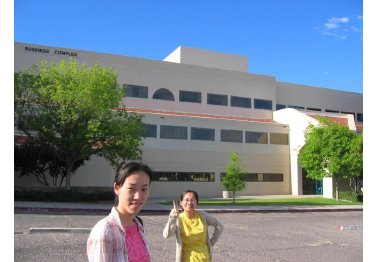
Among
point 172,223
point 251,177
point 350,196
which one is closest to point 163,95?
point 251,177

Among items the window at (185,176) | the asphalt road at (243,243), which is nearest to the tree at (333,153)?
the window at (185,176)

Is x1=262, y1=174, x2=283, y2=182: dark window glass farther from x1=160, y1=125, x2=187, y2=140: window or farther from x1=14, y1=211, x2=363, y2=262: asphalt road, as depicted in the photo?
x1=14, y1=211, x2=363, y2=262: asphalt road

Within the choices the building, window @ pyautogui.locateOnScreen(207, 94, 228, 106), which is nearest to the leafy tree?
the building

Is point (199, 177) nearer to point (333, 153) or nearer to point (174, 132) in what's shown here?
point (174, 132)

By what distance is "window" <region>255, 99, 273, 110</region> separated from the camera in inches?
1645

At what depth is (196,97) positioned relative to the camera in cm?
3953

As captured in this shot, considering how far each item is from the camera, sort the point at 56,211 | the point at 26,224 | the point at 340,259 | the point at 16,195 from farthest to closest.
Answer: the point at 16,195 → the point at 56,211 → the point at 26,224 → the point at 340,259

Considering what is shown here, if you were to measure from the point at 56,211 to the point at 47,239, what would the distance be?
8836 mm

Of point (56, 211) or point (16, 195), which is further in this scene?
point (16, 195)

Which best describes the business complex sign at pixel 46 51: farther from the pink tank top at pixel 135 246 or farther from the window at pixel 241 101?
the pink tank top at pixel 135 246
